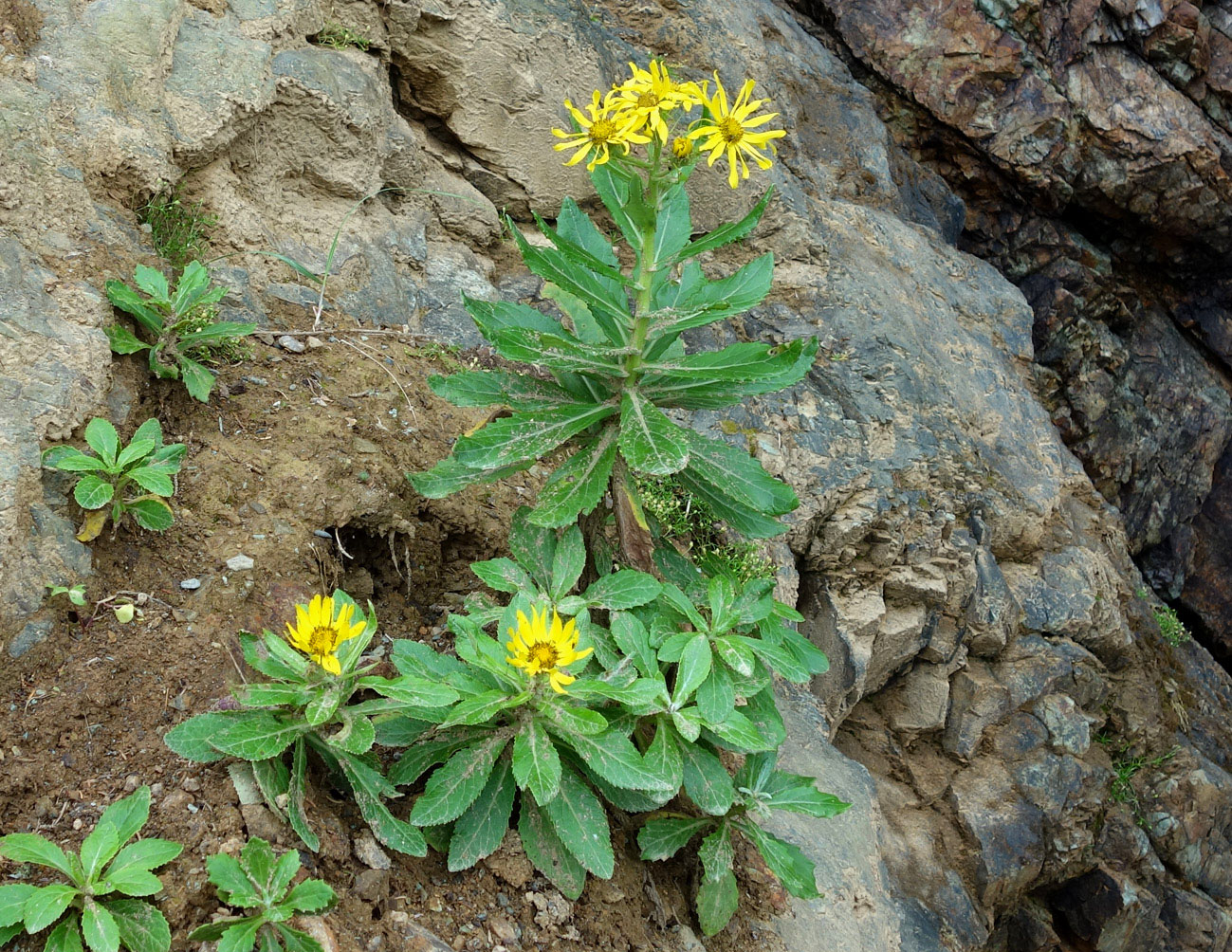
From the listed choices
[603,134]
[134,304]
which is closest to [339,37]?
[134,304]

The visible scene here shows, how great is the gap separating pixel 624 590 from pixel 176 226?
2.27 metres

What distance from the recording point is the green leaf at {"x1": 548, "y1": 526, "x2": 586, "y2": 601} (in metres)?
2.71

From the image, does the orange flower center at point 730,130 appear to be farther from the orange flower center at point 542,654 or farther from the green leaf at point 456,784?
the green leaf at point 456,784

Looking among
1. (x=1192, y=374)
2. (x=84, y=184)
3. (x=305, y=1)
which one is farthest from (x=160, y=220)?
(x=1192, y=374)

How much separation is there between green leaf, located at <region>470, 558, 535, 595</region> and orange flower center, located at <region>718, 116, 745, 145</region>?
55.1 inches

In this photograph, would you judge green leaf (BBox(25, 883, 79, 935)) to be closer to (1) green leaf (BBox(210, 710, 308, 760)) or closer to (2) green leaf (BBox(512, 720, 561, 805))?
(1) green leaf (BBox(210, 710, 308, 760))

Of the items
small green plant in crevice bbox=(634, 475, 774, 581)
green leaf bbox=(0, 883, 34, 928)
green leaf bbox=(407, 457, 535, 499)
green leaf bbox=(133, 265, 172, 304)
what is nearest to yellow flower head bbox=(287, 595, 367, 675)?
green leaf bbox=(407, 457, 535, 499)

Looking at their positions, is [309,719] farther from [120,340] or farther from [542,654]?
[120,340]

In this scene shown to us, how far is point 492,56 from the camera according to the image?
4.79 meters

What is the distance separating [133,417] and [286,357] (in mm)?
714

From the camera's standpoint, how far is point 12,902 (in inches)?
71.8

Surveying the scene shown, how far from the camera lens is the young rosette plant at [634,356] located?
2553 millimetres

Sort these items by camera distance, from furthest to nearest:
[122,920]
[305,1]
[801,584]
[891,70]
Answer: [891,70] < [801,584] < [305,1] < [122,920]

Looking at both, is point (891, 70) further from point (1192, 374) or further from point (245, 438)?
point (245, 438)
